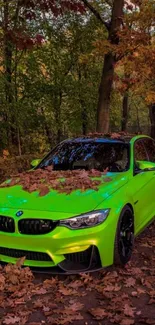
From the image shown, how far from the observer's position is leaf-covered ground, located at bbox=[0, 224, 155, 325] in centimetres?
341

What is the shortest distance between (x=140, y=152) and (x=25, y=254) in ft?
9.12

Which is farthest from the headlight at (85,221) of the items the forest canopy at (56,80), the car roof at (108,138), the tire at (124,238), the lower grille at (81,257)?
the forest canopy at (56,80)

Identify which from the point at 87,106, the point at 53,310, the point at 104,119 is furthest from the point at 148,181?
the point at 87,106

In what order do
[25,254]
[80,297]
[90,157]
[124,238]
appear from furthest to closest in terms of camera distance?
[90,157] < [124,238] < [25,254] < [80,297]

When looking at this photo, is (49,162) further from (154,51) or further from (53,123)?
(53,123)

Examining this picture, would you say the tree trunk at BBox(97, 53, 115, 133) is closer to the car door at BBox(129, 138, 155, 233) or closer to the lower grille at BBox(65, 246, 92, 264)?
the car door at BBox(129, 138, 155, 233)

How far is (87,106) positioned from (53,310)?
14136 millimetres

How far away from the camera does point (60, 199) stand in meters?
4.23

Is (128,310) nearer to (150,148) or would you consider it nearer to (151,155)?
(151,155)

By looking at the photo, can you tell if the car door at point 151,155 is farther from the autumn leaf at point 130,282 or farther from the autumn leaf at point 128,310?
the autumn leaf at point 128,310

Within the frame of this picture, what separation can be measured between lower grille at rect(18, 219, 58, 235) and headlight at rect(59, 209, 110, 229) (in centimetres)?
12

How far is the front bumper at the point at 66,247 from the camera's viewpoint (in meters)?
3.87

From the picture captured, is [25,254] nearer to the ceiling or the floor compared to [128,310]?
nearer to the ceiling

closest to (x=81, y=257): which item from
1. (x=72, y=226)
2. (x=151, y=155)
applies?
(x=72, y=226)
